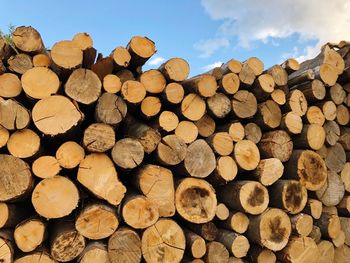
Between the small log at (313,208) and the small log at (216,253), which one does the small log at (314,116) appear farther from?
the small log at (216,253)

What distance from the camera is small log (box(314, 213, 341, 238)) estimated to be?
12.3 ft

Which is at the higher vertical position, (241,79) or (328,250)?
(241,79)

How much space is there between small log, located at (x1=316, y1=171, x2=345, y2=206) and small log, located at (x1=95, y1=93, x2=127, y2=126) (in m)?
2.13

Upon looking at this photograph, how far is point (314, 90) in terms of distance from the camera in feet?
12.5

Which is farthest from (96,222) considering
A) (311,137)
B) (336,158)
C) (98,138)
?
(336,158)

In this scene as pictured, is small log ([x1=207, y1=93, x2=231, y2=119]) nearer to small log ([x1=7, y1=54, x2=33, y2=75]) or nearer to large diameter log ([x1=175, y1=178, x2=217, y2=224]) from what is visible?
large diameter log ([x1=175, y1=178, x2=217, y2=224])

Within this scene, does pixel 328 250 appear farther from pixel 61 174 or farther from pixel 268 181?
pixel 61 174

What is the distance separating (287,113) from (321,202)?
0.96 m

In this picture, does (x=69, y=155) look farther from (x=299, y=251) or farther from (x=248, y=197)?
(x=299, y=251)

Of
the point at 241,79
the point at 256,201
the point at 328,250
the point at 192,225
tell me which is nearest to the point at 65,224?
the point at 192,225

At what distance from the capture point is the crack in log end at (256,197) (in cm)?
328

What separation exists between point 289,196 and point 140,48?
1884 millimetres

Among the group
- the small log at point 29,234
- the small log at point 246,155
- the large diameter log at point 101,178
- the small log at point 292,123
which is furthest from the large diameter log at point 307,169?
the small log at point 29,234

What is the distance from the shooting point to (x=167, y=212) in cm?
307
